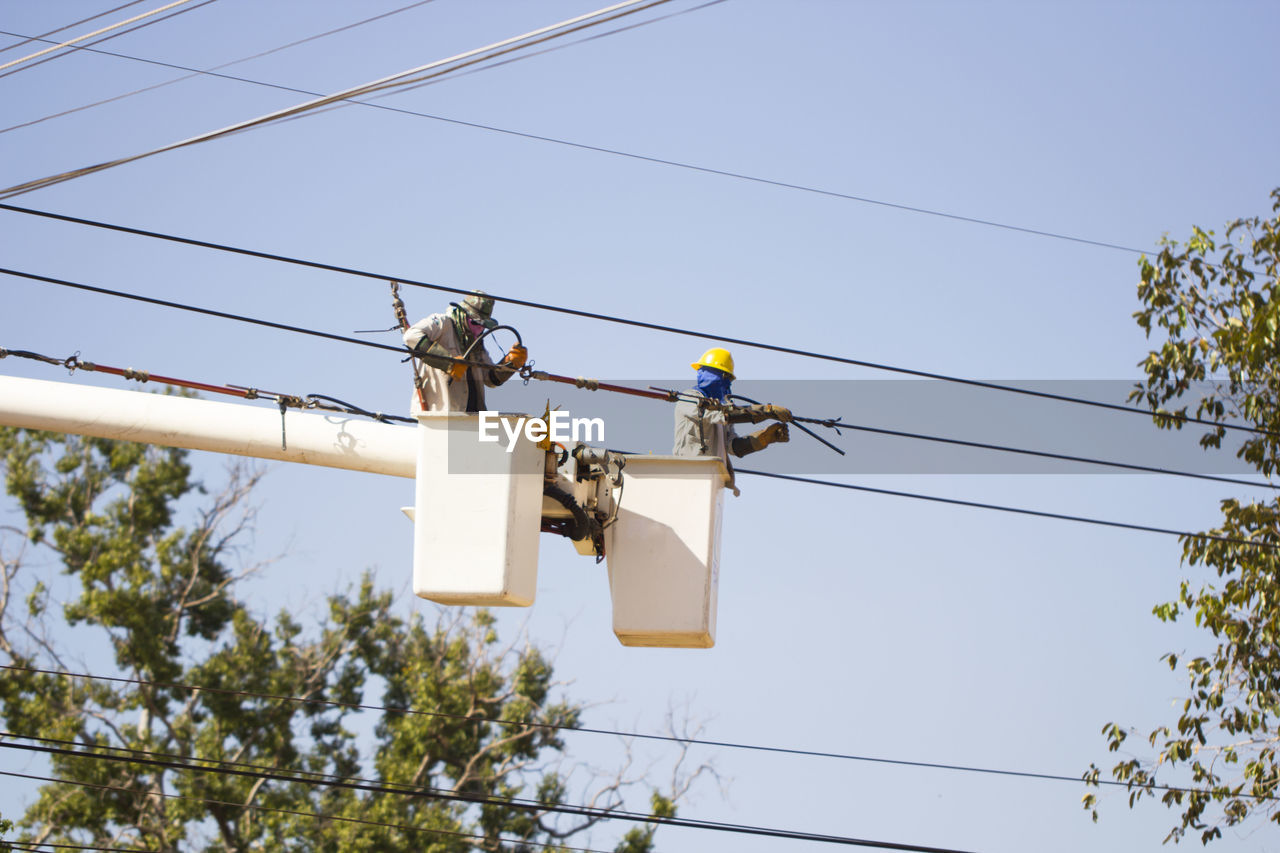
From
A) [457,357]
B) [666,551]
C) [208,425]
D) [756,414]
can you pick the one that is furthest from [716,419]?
[208,425]

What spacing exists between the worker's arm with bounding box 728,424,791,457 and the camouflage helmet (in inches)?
64.3

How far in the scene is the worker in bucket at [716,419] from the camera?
28.8ft

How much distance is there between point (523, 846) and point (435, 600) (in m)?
17.6

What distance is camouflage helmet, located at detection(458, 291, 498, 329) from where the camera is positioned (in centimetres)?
869

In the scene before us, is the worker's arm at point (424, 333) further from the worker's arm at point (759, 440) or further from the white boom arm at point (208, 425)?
the worker's arm at point (759, 440)

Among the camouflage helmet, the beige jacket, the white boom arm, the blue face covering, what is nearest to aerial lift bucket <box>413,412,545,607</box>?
the white boom arm

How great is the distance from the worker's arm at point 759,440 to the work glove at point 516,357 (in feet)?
4.64

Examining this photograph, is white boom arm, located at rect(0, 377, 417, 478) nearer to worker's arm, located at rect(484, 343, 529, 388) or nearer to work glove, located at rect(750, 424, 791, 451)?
worker's arm, located at rect(484, 343, 529, 388)

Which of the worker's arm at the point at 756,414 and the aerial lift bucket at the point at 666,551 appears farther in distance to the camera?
the worker's arm at the point at 756,414

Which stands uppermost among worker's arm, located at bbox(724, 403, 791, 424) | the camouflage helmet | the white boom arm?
the camouflage helmet

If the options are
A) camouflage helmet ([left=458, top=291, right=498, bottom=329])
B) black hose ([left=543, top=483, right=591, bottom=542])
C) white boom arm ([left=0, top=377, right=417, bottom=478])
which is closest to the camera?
white boom arm ([left=0, top=377, right=417, bottom=478])

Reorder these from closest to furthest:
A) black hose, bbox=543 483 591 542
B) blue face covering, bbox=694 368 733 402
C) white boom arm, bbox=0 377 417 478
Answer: white boom arm, bbox=0 377 417 478 → black hose, bbox=543 483 591 542 → blue face covering, bbox=694 368 733 402

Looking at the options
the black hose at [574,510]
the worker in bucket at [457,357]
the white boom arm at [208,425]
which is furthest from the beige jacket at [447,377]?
the black hose at [574,510]

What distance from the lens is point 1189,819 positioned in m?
11.4
